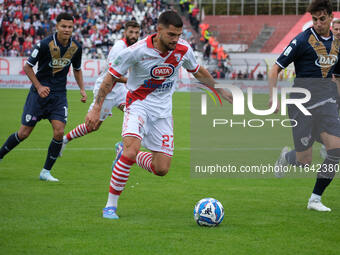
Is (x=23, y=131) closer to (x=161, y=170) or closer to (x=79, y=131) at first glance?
(x=79, y=131)

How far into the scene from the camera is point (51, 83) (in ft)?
29.8

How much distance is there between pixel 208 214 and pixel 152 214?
86 cm

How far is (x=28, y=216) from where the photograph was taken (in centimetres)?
640

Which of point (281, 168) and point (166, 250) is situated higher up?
point (166, 250)

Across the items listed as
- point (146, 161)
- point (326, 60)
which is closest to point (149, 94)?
point (146, 161)

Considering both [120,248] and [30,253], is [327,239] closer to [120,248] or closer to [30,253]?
[120,248]

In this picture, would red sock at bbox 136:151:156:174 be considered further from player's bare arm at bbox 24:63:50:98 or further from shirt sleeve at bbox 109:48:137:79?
player's bare arm at bbox 24:63:50:98

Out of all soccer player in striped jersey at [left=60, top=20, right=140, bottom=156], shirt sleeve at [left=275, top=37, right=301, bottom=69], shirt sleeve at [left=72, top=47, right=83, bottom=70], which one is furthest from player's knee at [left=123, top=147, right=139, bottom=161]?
soccer player in striped jersey at [left=60, top=20, right=140, bottom=156]

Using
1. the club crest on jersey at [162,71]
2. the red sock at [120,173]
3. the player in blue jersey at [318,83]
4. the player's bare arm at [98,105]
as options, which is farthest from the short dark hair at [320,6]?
the red sock at [120,173]

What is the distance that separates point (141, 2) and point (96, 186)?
1383 inches

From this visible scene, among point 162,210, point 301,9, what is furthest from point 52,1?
point 162,210

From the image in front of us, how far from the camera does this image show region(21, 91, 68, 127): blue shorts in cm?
895

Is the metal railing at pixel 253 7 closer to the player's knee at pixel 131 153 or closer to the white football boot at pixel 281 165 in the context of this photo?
the white football boot at pixel 281 165

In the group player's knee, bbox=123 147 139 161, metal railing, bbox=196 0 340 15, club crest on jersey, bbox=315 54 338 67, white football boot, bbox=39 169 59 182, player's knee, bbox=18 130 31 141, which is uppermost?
club crest on jersey, bbox=315 54 338 67
